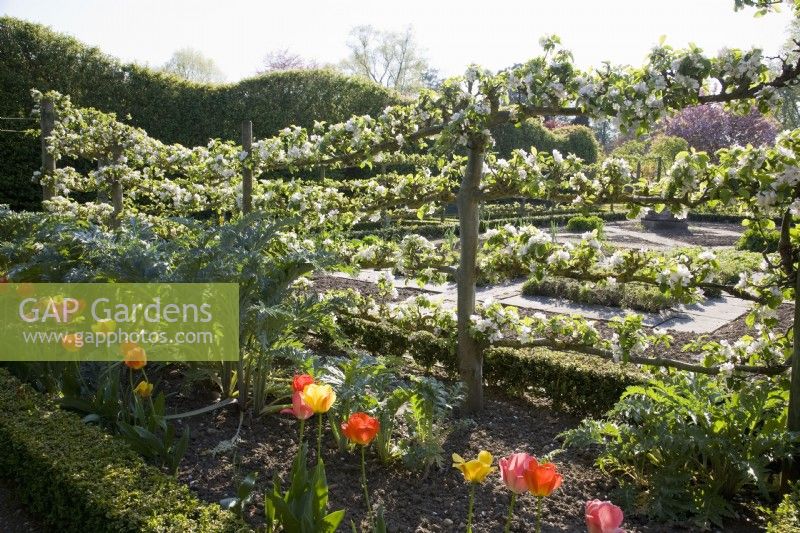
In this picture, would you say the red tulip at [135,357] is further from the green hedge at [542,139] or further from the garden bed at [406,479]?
the green hedge at [542,139]

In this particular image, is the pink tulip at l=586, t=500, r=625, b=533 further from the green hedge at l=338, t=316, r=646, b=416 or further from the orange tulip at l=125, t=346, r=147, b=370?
the green hedge at l=338, t=316, r=646, b=416

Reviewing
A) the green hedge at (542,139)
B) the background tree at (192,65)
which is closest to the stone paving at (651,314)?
the green hedge at (542,139)

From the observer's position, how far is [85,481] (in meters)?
2.45

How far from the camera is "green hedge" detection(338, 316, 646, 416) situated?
4074 millimetres

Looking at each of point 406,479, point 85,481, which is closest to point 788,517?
point 406,479

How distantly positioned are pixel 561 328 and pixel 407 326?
1.23 m

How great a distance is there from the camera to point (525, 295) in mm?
7973

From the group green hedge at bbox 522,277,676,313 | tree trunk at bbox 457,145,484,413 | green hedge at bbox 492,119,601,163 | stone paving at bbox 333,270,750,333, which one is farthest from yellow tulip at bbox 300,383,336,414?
green hedge at bbox 492,119,601,163

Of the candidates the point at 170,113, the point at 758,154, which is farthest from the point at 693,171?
the point at 170,113

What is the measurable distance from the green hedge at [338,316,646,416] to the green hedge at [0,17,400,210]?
915cm

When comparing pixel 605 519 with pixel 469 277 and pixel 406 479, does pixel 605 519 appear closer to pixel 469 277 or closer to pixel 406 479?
pixel 406 479

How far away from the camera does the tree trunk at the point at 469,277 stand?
13.4ft

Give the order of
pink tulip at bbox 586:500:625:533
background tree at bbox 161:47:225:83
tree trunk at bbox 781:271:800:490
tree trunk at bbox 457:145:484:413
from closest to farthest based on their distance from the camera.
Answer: pink tulip at bbox 586:500:625:533 < tree trunk at bbox 781:271:800:490 < tree trunk at bbox 457:145:484:413 < background tree at bbox 161:47:225:83

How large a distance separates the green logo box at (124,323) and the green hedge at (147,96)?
8.49 meters
